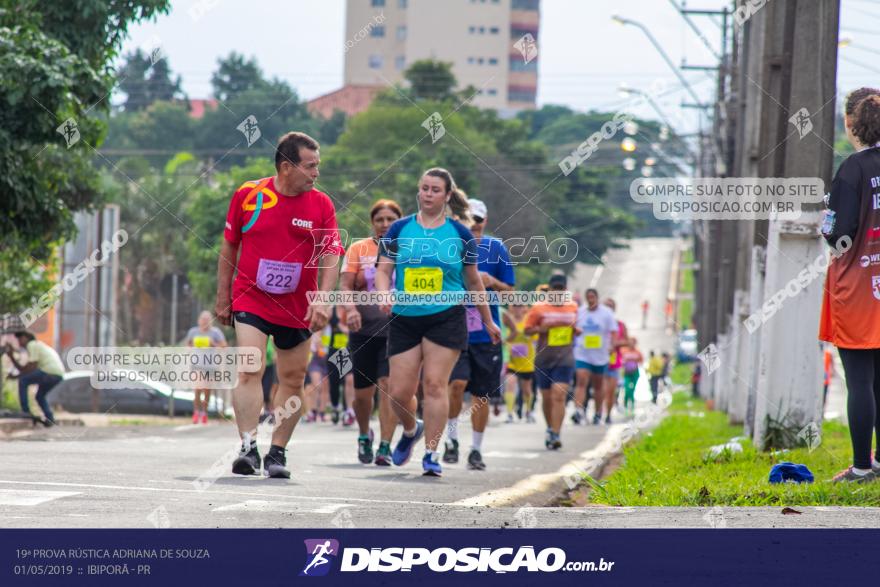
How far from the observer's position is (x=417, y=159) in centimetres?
5838

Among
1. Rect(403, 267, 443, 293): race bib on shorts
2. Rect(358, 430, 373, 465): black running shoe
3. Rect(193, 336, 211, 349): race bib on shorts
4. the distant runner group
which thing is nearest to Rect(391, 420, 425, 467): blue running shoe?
the distant runner group

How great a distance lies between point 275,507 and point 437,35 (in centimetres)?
13334

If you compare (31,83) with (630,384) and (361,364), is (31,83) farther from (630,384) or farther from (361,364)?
(630,384)

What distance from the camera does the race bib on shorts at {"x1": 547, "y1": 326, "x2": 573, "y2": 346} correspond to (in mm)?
16281

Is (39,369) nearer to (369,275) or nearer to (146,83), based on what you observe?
(369,275)

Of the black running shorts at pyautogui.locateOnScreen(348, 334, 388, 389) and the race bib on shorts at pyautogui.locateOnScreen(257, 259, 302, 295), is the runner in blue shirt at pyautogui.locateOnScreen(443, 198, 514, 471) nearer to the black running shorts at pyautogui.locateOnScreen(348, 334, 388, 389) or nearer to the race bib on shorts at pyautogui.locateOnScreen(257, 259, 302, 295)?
the black running shorts at pyautogui.locateOnScreen(348, 334, 388, 389)

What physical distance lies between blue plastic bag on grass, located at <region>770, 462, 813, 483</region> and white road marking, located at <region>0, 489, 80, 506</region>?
3514mm

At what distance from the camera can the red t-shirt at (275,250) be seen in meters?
8.91

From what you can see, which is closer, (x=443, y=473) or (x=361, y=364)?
(x=443, y=473)

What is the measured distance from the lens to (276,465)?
894cm

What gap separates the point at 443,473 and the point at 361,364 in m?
1.30

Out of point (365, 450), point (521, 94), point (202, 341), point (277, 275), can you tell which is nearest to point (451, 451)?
point (365, 450)

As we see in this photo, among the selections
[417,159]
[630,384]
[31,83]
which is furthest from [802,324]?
[417,159]

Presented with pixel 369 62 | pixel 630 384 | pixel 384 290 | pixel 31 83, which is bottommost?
pixel 630 384
